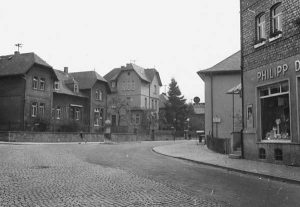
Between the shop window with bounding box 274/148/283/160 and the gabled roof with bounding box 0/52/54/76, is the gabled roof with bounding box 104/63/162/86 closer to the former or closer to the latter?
the gabled roof with bounding box 0/52/54/76

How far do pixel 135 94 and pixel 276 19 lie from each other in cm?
5560

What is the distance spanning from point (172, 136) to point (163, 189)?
56.5 m

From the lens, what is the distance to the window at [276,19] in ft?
58.9

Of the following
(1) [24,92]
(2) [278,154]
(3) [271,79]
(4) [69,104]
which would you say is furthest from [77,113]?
(2) [278,154]

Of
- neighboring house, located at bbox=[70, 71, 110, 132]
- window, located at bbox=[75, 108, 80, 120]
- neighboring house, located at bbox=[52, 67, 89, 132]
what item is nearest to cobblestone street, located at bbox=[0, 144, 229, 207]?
neighboring house, located at bbox=[52, 67, 89, 132]

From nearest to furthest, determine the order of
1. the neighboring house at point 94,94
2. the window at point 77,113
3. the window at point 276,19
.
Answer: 1. the window at point 276,19
2. the window at point 77,113
3. the neighboring house at point 94,94

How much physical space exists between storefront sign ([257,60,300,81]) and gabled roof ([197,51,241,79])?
16329 millimetres

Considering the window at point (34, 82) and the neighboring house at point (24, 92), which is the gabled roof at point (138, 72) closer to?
the neighboring house at point (24, 92)

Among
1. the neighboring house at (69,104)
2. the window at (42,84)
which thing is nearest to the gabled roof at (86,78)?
the neighboring house at (69,104)

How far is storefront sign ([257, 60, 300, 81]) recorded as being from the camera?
16450 millimetres

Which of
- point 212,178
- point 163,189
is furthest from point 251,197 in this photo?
point 212,178

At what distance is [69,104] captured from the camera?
56969mm

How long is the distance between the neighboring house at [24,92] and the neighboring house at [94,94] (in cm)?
1012

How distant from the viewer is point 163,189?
10055 mm
